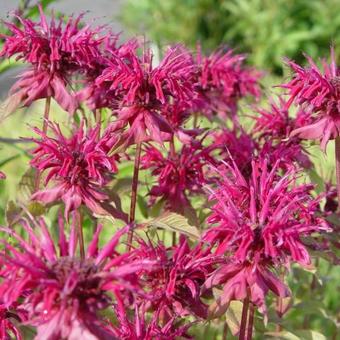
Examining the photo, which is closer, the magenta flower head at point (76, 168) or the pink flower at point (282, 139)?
the magenta flower head at point (76, 168)

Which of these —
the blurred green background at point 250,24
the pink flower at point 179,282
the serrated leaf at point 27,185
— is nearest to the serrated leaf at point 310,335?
the pink flower at point 179,282

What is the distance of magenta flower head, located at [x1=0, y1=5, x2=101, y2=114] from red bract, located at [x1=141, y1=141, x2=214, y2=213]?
0.82ft

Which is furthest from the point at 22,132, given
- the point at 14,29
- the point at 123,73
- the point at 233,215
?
the point at 233,215

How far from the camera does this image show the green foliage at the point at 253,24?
232 inches

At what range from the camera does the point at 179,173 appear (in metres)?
1.68

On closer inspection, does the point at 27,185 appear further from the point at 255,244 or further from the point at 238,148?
the point at 255,244

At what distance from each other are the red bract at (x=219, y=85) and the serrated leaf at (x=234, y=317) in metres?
0.66

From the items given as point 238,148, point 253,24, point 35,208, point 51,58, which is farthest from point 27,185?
point 253,24

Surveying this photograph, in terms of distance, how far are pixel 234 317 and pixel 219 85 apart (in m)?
0.88

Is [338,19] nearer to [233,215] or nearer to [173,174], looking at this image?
[173,174]

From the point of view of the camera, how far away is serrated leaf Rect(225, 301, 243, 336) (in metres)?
1.34

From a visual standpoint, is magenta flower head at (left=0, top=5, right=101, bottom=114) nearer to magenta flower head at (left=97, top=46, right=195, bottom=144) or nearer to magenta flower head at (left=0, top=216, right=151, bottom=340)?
magenta flower head at (left=97, top=46, right=195, bottom=144)

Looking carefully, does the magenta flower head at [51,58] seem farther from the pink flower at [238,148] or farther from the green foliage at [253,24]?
the green foliage at [253,24]

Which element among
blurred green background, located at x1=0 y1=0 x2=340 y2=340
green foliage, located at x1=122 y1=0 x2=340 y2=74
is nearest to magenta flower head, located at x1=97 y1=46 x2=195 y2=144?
blurred green background, located at x1=0 y1=0 x2=340 y2=340
